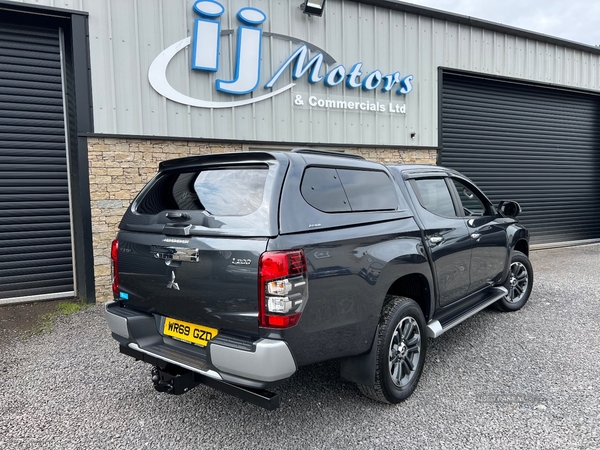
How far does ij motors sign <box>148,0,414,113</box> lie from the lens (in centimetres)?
641

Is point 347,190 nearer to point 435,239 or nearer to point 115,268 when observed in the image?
point 435,239

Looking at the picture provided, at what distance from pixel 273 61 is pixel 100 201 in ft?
11.8

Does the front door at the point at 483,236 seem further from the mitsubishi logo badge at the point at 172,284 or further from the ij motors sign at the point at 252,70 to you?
the ij motors sign at the point at 252,70

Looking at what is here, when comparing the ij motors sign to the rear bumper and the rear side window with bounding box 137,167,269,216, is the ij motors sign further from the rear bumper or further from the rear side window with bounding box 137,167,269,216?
the rear bumper

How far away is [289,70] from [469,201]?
13.7 ft

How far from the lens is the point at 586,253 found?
998 centimetres

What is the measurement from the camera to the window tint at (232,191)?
2547 millimetres

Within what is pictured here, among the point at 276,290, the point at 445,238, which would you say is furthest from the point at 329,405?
the point at 445,238

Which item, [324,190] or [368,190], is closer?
[324,190]

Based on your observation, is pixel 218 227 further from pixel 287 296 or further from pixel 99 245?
pixel 99 245

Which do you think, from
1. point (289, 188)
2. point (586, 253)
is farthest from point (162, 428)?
point (586, 253)

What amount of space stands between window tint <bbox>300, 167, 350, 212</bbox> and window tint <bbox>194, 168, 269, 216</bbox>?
0.96 feet

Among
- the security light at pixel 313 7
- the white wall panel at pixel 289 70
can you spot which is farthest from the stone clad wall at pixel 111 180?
the security light at pixel 313 7

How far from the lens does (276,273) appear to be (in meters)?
2.28
